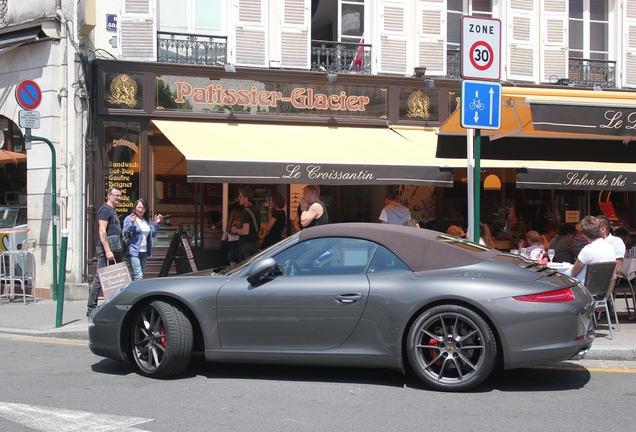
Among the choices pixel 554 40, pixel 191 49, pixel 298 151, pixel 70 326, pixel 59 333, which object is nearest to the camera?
pixel 59 333

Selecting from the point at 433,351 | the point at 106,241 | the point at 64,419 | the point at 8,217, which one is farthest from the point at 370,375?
the point at 8,217

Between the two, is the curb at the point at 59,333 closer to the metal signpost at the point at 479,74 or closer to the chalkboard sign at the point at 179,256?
the chalkboard sign at the point at 179,256

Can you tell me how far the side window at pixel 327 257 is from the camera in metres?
6.02

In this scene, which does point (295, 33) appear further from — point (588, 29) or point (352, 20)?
point (588, 29)

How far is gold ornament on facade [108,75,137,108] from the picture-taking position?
12.2m

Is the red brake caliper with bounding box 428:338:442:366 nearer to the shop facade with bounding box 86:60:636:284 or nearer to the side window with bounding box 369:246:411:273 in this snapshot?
the side window with bounding box 369:246:411:273

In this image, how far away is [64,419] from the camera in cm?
501

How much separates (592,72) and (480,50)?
7.59 metres

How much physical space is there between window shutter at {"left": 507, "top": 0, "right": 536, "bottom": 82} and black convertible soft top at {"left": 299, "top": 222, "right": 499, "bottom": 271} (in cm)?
872

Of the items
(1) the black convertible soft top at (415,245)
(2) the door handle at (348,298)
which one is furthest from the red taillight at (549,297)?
(2) the door handle at (348,298)

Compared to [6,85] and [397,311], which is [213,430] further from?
[6,85]

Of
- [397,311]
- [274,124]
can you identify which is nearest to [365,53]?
[274,124]

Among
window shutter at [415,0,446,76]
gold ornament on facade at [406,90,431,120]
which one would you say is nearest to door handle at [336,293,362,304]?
gold ornament on facade at [406,90,431,120]

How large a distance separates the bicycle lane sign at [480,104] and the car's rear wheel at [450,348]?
3.05 metres
